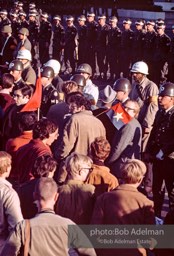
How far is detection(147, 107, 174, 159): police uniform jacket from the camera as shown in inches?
376

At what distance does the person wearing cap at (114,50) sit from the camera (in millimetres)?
22788

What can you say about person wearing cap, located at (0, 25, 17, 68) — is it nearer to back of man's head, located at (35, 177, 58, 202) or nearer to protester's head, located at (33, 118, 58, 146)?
protester's head, located at (33, 118, 58, 146)

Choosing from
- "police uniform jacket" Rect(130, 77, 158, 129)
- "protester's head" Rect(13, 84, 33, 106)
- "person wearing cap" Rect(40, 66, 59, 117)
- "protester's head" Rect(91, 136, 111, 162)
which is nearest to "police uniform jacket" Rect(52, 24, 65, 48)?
"police uniform jacket" Rect(130, 77, 158, 129)

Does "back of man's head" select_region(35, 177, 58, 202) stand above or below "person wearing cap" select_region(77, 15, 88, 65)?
below

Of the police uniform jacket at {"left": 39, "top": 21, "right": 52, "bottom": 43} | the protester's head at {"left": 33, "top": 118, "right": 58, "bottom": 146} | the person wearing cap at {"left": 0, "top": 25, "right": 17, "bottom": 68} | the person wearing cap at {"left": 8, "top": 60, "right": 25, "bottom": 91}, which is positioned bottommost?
the protester's head at {"left": 33, "top": 118, "right": 58, "bottom": 146}

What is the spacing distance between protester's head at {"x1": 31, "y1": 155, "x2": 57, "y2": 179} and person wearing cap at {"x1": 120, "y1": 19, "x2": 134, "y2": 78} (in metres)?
15.4

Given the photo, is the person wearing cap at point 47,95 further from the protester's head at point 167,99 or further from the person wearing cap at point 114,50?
the person wearing cap at point 114,50

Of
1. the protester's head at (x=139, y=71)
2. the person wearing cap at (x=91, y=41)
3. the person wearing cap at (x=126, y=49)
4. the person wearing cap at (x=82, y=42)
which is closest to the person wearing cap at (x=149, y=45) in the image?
the person wearing cap at (x=126, y=49)

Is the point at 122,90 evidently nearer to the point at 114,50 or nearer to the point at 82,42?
the point at 114,50

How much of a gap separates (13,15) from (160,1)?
48.6 ft

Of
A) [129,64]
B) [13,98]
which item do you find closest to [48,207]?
[13,98]

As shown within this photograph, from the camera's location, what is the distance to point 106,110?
10.1 meters

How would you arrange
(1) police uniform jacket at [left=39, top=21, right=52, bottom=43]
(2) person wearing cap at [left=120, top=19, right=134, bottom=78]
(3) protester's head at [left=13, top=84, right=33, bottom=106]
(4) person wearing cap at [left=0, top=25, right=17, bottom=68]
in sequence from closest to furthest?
(3) protester's head at [left=13, top=84, right=33, bottom=106]
(4) person wearing cap at [left=0, top=25, right=17, bottom=68]
(2) person wearing cap at [left=120, top=19, right=134, bottom=78]
(1) police uniform jacket at [left=39, top=21, right=52, bottom=43]

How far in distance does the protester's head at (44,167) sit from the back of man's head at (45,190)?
90 cm
